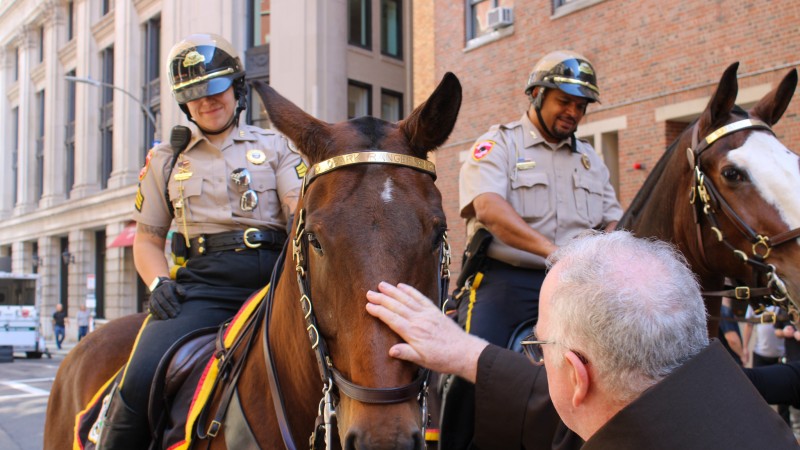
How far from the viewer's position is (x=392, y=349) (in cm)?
204

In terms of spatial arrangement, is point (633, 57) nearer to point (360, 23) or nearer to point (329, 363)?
point (329, 363)

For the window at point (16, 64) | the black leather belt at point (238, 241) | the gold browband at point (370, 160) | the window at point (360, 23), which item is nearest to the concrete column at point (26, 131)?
the window at point (16, 64)

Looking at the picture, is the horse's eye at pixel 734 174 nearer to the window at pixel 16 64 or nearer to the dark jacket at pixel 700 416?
the dark jacket at pixel 700 416

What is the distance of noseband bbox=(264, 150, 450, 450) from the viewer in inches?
79.3

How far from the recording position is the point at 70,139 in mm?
38156

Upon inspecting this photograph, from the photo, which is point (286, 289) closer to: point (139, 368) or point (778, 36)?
point (139, 368)

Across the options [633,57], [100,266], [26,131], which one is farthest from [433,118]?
[26,131]

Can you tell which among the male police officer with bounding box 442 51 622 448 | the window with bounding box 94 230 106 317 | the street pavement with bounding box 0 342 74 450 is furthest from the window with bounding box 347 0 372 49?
the male police officer with bounding box 442 51 622 448

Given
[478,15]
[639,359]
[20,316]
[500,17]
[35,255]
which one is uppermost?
[478,15]

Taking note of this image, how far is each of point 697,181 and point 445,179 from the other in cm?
1371

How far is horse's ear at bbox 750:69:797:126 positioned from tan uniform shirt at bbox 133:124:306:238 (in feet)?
7.89

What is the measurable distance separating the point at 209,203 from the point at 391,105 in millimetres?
22610

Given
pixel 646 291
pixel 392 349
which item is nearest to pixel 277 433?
pixel 392 349

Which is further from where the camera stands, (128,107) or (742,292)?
(128,107)
